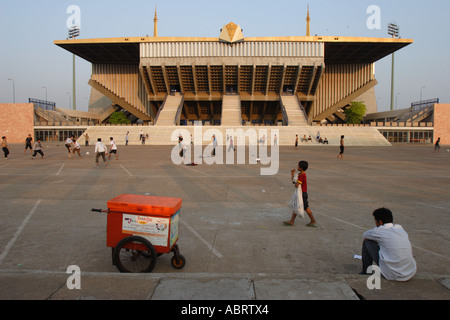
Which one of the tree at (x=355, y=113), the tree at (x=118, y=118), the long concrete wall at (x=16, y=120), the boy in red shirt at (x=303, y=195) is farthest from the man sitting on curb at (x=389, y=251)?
the tree at (x=355, y=113)

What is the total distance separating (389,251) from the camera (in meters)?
4.19

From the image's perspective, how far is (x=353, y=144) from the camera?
39250 mm

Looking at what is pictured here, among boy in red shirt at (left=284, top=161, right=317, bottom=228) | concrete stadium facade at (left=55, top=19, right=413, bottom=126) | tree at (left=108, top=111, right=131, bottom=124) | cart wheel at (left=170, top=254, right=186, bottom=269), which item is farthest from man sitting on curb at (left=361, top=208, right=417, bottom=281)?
tree at (left=108, top=111, right=131, bottom=124)

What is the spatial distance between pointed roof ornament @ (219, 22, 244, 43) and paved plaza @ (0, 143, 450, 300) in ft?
155

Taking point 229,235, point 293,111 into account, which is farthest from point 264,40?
point 229,235

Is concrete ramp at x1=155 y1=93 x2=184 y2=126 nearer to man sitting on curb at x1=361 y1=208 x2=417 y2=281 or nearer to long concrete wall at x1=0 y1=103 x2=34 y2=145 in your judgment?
long concrete wall at x1=0 y1=103 x2=34 y2=145

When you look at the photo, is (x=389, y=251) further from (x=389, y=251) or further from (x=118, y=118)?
(x=118, y=118)

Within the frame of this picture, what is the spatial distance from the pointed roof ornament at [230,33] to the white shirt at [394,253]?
2238 inches

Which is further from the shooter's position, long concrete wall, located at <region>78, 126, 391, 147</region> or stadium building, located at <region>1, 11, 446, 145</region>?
stadium building, located at <region>1, 11, 446, 145</region>

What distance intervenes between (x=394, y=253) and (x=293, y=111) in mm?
53433

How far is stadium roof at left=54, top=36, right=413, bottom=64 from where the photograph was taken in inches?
2149

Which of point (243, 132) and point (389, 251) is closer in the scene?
point (389, 251)

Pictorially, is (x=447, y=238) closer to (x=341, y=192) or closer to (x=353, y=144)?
(x=341, y=192)
